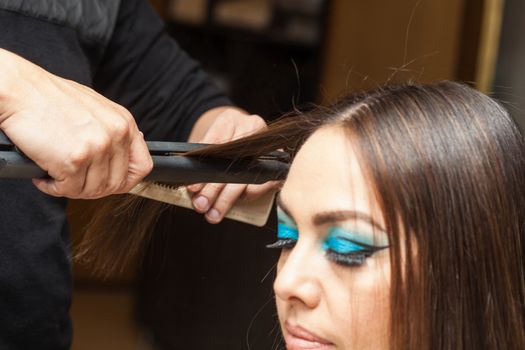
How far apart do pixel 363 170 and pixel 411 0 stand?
70.9 inches

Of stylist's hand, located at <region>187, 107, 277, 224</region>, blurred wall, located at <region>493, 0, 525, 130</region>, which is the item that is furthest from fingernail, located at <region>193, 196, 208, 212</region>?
blurred wall, located at <region>493, 0, 525, 130</region>

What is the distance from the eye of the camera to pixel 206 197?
97 cm

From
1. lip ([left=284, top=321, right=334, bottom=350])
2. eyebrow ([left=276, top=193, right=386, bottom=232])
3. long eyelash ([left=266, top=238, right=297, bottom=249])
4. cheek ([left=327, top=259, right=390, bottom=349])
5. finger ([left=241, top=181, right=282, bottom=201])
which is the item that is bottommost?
lip ([left=284, top=321, right=334, bottom=350])

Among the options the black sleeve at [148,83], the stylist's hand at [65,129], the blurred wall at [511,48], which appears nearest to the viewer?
the stylist's hand at [65,129]

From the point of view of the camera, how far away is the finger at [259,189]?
98cm

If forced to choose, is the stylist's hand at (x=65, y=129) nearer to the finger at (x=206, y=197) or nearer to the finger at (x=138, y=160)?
the finger at (x=138, y=160)

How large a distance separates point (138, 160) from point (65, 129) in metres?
0.09

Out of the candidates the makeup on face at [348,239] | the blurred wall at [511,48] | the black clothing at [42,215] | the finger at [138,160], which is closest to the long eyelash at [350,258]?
the makeup on face at [348,239]

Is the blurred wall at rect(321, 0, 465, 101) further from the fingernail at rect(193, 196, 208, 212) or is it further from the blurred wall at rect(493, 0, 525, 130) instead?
the fingernail at rect(193, 196, 208, 212)

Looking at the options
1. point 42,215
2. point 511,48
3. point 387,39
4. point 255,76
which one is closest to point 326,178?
point 42,215

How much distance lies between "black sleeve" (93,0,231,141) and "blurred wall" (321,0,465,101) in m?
0.85

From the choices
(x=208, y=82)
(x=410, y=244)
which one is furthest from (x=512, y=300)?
(x=208, y=82)

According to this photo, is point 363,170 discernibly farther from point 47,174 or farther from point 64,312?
point 64,312

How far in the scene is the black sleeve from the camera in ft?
3.77
